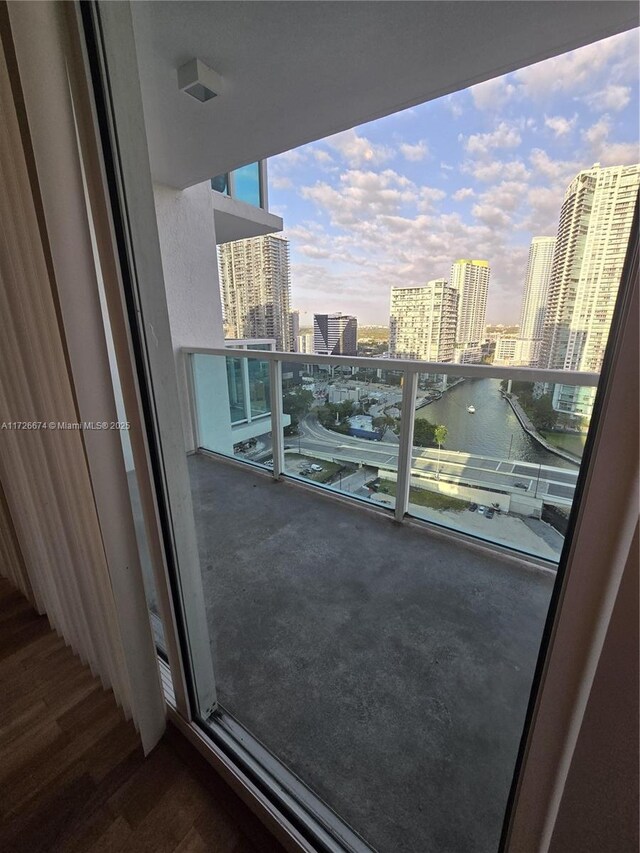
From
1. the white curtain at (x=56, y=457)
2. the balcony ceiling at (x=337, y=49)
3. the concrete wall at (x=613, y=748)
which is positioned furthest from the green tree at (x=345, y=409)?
the concrete wall at (x=613, y=748)

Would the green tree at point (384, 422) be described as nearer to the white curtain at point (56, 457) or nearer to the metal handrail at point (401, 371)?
the metal handrail at point (401, 371)

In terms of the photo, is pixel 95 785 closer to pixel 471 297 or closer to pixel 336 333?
pixel 471 297

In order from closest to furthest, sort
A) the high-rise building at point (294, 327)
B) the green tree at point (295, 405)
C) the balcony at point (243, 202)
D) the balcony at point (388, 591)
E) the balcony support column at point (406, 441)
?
1. the balcony at point (388, 591)
2. the high-rise building at point (294, 327)
3. the balcony support column at point (406, 441)
4. the green tree at point (295, 405)
5. the balcony at point (243, 202)

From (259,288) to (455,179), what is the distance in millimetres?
1126

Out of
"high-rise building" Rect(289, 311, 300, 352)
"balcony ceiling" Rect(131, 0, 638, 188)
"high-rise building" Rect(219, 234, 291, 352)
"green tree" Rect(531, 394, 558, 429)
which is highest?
"balcony ceiling" Rect(131, 0, 638, 188)

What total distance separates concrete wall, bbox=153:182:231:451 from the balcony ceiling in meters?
0.99

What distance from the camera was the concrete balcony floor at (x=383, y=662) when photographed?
1020mm

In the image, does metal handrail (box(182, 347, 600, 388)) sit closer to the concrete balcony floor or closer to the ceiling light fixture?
the concrete balcony floor

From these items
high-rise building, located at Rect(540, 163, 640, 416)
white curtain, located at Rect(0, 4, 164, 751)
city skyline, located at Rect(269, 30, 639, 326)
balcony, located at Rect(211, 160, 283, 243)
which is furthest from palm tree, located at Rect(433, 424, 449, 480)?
balcony, located at Rect(211, 160, 283, 243)

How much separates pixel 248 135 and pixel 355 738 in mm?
3075

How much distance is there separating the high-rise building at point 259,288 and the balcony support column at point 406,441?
853 millimetres

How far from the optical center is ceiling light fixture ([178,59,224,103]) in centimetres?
153

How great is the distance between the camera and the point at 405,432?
232cm

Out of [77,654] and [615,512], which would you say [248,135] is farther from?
[77,654]
